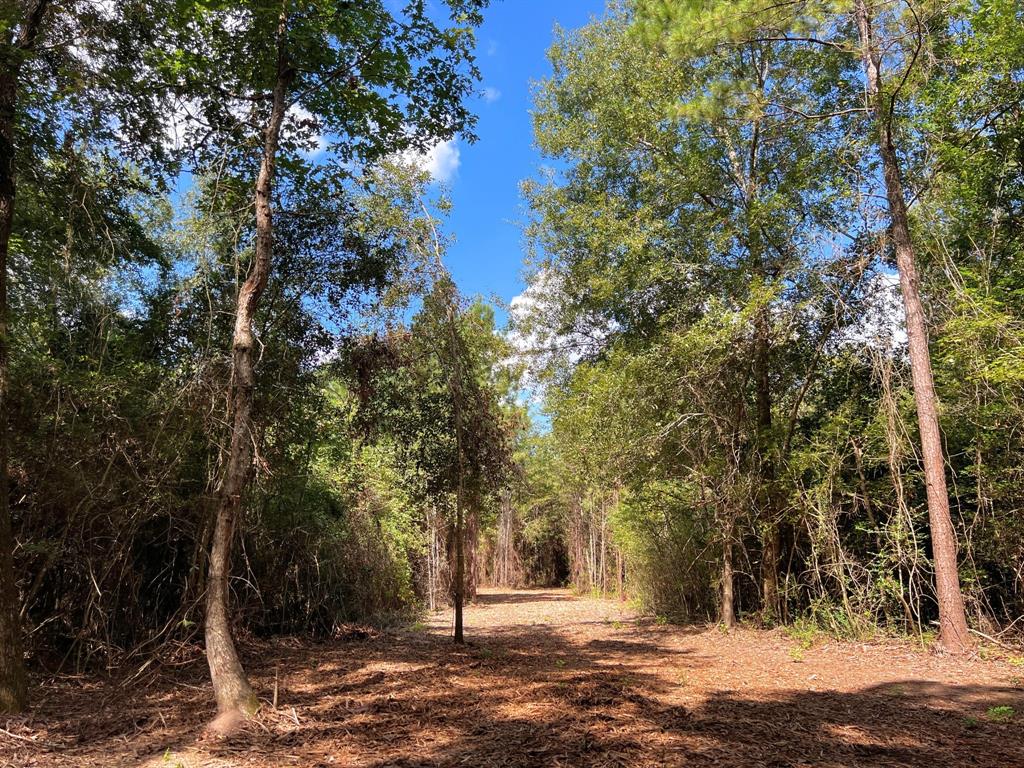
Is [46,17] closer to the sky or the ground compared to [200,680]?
closer to the sky

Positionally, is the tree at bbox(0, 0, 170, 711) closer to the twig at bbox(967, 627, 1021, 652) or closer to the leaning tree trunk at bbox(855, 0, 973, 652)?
the leaning tree trunk at bbox(855, 0, 973, 652)

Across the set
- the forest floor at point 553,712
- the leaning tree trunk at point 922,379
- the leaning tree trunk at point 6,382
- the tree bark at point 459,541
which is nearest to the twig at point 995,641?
the leaning tree trunk at point 922,379

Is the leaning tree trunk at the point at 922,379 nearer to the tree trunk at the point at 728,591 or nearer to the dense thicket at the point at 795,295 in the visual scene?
the dense thicket at the point at 795,295

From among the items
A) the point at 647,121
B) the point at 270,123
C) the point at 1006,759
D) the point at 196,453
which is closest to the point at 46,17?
the point at 270,123

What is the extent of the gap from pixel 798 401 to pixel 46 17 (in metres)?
9.70

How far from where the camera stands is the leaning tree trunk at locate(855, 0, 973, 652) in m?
6.97

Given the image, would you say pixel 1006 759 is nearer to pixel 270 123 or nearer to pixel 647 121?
pixel 270 123

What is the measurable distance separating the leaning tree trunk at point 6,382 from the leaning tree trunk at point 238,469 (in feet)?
5.12

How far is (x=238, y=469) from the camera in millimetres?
4586

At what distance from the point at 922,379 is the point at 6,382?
31.0 ft

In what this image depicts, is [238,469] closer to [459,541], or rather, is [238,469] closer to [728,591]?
[459,541]

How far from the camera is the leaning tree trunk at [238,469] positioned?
430 cm

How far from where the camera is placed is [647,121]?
32.9 ft

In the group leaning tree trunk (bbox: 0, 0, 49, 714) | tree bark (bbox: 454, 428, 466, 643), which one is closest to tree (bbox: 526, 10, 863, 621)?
tree bark (bbox: 454, 428, 466, 643)
